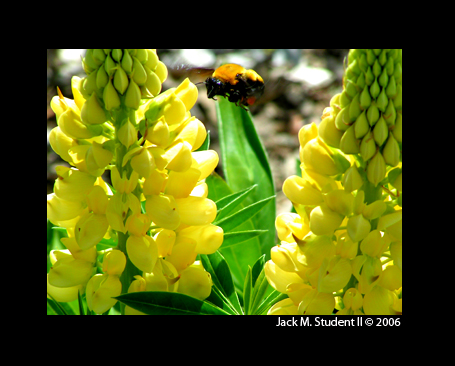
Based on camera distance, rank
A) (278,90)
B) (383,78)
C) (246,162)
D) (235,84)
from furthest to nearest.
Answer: (278,90), (246,162), (235,84), (383,78)

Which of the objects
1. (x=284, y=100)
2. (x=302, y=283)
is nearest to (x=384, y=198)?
(x=302, y=283)

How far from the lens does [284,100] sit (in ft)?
11.2

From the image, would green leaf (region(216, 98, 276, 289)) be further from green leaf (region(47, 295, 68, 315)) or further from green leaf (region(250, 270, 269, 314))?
green leaf (region(47, 295, 68, 315))

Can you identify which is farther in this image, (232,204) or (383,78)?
(232,204)

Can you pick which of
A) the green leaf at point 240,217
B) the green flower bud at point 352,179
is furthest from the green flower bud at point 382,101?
the green leaf at point 240,217

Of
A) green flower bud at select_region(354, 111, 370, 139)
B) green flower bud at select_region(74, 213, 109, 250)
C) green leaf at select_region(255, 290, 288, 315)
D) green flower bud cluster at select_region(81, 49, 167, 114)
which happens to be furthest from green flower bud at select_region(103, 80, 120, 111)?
green leaf at select_region(255, 290, 288, 315)

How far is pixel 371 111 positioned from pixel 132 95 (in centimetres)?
42

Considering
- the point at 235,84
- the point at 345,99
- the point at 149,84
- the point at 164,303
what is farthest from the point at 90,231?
the point at 235,84

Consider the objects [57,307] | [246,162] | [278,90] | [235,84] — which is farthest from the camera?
[278,90]

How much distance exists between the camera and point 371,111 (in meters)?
0.89

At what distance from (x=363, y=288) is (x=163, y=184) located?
1.39ft

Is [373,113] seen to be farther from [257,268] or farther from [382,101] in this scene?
[257,268]

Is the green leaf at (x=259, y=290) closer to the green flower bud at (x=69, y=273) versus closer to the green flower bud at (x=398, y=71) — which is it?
the green flower bud at (x=69, y=273)

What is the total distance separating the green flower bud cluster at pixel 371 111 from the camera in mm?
885
